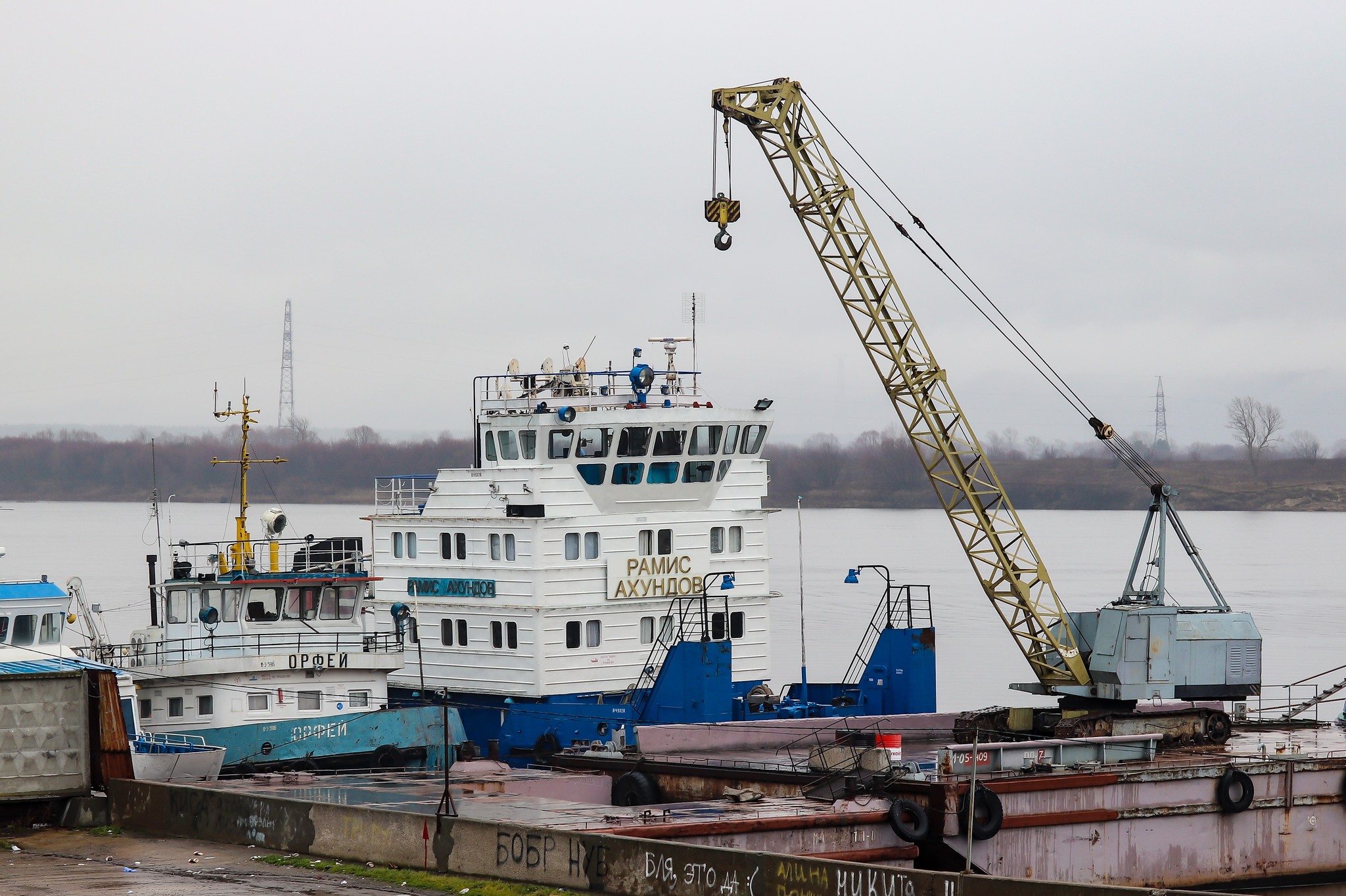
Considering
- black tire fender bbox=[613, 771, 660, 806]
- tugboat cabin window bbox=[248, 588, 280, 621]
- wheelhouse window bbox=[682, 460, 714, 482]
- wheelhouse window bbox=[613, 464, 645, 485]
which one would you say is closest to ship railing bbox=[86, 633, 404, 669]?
tugboat cabin window bbox=[248, 588, 280, 621]

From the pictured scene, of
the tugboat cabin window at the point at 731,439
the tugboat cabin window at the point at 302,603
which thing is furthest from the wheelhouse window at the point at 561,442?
the tugboat cabin window at the point at 302,603

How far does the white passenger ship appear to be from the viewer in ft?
96.0

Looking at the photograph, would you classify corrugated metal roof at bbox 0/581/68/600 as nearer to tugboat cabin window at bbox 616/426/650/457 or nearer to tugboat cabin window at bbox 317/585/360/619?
tugboat cabin window at bbox 317/585/360/619

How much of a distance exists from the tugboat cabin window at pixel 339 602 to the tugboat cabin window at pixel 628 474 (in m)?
5.35

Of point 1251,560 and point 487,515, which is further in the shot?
point 1251,560

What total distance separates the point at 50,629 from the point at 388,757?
6084mm

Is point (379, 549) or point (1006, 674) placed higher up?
point (379, 549)

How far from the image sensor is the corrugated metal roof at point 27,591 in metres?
25.5

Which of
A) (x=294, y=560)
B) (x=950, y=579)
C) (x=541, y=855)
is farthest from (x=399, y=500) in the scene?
(x=950, y=579)

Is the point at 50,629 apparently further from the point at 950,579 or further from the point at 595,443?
the point at 950,579

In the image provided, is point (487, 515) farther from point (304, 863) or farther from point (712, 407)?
point (304, 863)

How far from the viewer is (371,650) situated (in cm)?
2883

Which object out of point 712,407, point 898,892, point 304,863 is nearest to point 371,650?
point 712,407

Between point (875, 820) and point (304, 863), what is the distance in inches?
283
